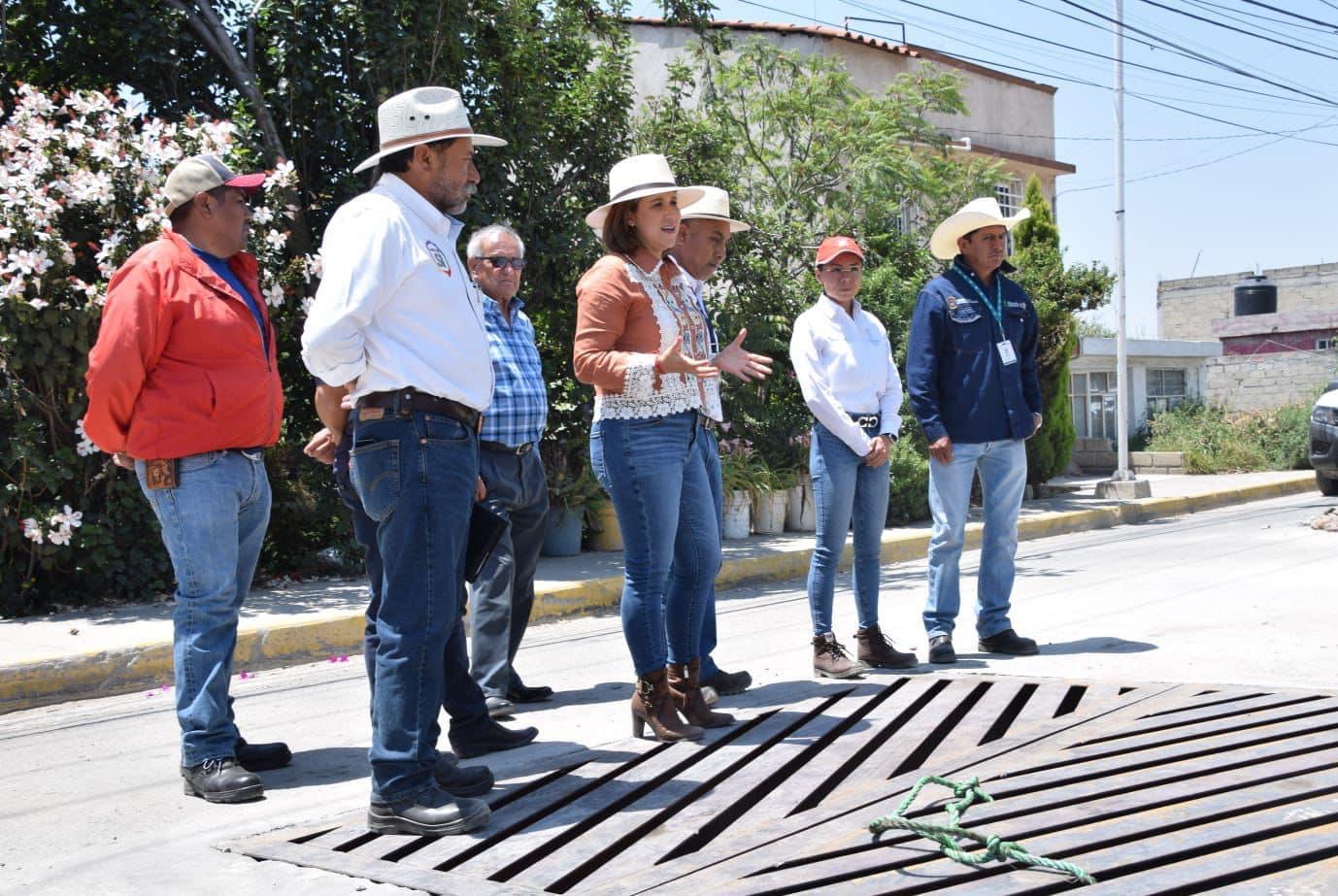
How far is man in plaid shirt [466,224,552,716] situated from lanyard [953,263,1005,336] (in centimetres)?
212

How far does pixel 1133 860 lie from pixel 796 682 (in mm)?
2610

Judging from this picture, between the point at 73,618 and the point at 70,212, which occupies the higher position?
the point at 70,212

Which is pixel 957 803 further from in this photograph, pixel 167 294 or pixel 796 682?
pixel 167 294

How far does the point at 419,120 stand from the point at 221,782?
2196mm

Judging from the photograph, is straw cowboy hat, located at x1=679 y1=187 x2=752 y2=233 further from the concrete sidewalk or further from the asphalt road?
the concrete sidewalk

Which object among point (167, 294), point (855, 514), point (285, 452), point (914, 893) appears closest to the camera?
point (914, 893)

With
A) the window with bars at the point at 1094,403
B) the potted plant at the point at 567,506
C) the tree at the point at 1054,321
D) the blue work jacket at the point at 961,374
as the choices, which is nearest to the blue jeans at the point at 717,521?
the blue work jacket at the point at 961,374

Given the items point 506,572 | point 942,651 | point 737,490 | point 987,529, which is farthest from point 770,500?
point 506,572

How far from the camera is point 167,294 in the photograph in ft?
14.6

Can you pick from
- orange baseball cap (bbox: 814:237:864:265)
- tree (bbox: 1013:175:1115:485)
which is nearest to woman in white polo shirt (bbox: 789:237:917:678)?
orange baseball cap (bbox: 814:237:864:265)

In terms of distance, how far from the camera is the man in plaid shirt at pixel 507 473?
220 inches

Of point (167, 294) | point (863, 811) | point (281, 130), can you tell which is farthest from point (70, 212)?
point (863, 811)

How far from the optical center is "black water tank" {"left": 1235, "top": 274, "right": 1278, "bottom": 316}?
39.3 m

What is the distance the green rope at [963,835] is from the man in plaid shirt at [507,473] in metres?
2.13
